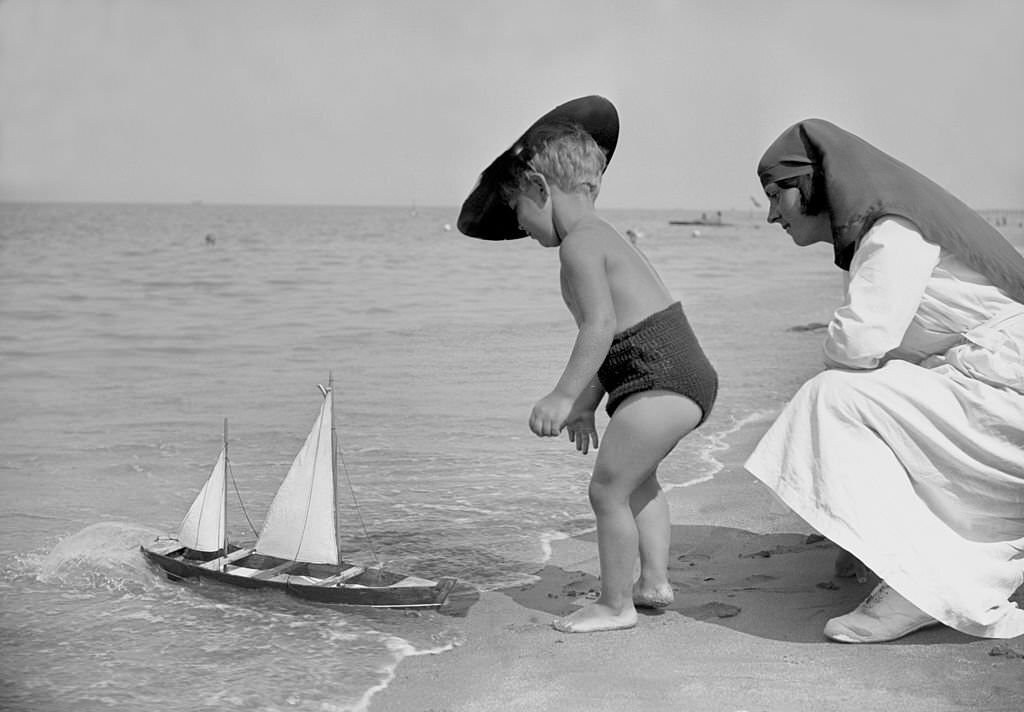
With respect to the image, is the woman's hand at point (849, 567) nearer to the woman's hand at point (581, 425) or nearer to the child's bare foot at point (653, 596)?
the child's bare foot at point (653, 596)

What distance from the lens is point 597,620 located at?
10.2ft

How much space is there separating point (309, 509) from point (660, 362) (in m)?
1.20

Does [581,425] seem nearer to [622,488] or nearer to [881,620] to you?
[622,488]

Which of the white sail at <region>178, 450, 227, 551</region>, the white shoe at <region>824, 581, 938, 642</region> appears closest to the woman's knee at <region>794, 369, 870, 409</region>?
the white shoe at <region>824, 581, 938, 642</region>

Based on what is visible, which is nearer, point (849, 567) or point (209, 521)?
point (849, 567)

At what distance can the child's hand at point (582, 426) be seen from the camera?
3.50 m

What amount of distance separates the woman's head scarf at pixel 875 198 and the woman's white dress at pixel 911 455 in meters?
0.06

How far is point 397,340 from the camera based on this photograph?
10.9 metres

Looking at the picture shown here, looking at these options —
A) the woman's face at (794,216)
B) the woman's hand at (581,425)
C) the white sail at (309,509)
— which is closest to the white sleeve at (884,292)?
the woman's face at (794,216)

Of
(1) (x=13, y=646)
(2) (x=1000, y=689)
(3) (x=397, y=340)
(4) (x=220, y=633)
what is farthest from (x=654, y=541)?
(3) (x=397, y=340)

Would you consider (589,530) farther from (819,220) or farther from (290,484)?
(819,220)

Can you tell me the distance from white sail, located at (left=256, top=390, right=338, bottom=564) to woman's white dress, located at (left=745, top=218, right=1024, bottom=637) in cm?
138

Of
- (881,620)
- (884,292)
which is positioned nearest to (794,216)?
(884,292)

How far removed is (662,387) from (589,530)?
1383 mm
